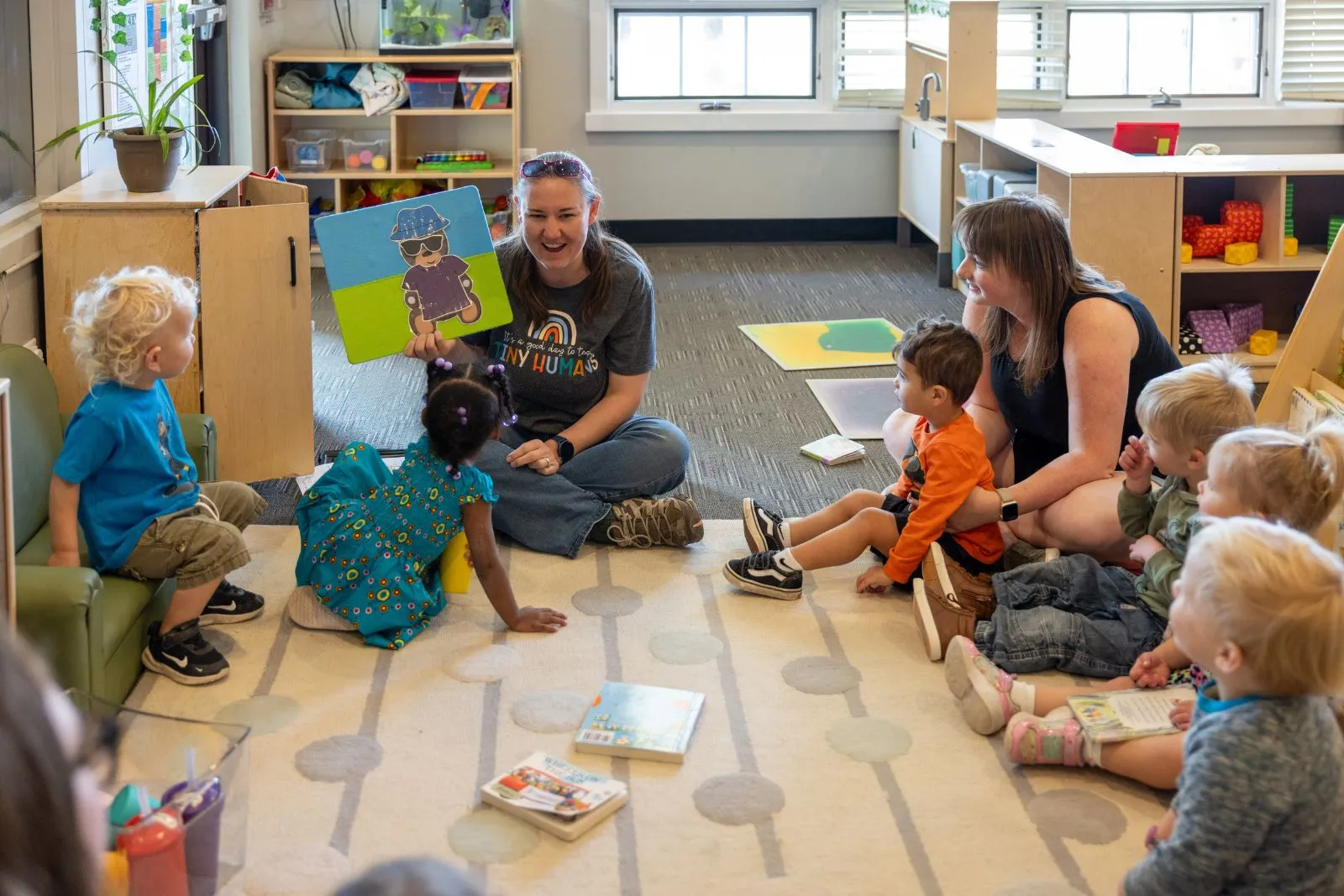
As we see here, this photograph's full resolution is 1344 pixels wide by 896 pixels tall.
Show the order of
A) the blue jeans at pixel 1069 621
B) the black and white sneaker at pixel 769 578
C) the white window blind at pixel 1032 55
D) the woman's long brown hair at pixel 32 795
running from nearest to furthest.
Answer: the woman's long brown hair at pixel 32 795 < the blue jeans at pixel 1069 621 < the black and white sneaker at pixel 769 578 < the white window blind at pixel 1032 55

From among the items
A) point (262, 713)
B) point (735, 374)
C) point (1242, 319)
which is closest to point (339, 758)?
point (262, 713)

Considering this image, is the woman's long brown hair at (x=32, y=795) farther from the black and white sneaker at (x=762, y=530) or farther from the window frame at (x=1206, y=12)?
the window frame at (x=1206, y=12)

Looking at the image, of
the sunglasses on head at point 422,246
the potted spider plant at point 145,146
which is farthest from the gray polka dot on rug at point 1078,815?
the potted spider plant at point 145,146

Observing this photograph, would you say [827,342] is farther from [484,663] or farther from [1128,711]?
[1128,711]

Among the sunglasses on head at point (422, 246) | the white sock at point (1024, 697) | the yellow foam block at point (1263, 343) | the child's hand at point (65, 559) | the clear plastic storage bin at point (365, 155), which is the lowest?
the white sock at point (1024, 697)

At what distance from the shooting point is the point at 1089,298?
2582mm

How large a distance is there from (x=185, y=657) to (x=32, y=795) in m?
1.75

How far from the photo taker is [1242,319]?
4.08 meters

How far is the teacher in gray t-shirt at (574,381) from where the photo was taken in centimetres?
285

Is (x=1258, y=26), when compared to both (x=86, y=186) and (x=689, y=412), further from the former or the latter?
(x=86, y=186)

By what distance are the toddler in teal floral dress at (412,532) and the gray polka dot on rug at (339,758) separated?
335 mm

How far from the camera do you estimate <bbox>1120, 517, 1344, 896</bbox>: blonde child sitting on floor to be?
1.46 m

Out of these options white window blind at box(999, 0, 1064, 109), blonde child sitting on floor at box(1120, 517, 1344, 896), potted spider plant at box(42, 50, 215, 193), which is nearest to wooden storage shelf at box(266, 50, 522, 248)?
white window blind at box(999, 0, 1064, 109)

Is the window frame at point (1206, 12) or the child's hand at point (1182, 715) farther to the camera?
the window frame at point (1206, 12)
